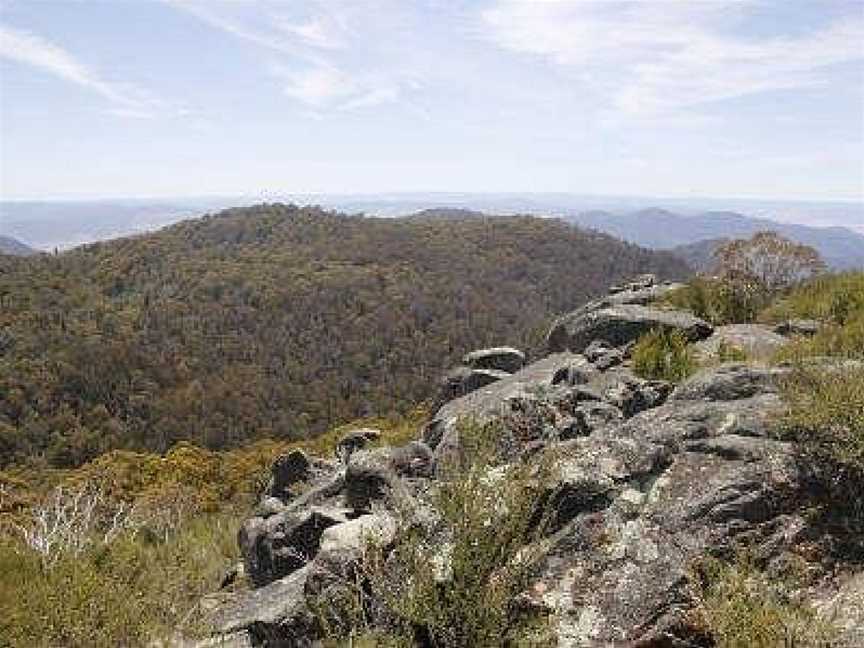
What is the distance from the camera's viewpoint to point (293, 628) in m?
10.3

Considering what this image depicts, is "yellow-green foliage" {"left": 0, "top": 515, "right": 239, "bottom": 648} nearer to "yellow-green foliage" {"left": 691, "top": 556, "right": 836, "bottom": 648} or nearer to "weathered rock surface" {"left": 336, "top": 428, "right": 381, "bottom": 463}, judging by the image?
"yellow-green foliage" {"left": 691, "top": 556, "right": 836, "bottom": 648}

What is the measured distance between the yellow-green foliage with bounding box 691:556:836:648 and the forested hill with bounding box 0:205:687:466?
107123mm

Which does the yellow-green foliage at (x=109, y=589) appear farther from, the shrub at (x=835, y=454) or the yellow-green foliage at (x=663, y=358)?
the yellow-green foliage at (x=663, y=358)

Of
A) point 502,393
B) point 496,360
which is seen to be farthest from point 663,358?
point 496,360

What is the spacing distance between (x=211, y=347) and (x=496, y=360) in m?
139

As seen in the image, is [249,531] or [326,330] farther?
[326,330]

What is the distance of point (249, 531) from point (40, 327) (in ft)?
455

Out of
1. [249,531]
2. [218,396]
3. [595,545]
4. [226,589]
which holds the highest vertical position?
[595,545]

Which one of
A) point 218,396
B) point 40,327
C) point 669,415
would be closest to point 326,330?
point 218,396

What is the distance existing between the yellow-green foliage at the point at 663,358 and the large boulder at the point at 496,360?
6.03 meters

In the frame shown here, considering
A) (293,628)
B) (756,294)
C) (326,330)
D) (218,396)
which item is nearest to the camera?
(293,628)

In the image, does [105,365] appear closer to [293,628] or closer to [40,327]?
[40,327]

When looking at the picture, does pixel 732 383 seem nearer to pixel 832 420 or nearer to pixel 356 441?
pixel 832 420

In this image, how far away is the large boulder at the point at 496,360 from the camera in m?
22.3
